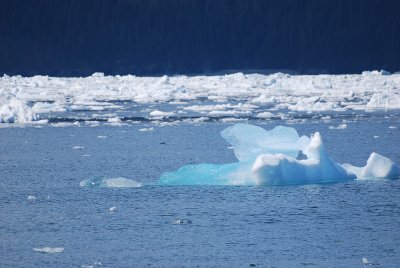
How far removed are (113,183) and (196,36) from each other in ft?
215

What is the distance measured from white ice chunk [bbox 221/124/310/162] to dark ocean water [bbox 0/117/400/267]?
86 centimetres

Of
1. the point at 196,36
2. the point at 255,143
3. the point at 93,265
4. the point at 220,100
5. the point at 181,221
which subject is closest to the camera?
the point at 93,265

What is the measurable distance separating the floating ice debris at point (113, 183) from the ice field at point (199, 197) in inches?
0.6

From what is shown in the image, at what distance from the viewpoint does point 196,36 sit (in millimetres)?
76188

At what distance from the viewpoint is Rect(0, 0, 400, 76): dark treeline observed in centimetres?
7262

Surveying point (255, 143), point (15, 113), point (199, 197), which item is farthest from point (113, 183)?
point (15, 113)

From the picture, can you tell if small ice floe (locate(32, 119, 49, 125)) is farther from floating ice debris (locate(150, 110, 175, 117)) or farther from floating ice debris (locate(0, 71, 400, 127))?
floating ice debris (locate(150, 110, 175, 117))

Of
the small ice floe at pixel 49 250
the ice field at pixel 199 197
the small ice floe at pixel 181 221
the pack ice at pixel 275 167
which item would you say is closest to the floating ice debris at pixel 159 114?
the ice field at pixel 199 197

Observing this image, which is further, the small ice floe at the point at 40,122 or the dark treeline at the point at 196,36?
the dark treeline at the point at 196,36

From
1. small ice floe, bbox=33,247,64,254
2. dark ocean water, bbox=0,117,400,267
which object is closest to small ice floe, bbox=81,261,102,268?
dark ocean water, bbox=0,117,400,267

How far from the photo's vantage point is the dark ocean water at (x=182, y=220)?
25.7 ft

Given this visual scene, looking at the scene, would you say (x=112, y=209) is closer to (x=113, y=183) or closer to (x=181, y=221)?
(x=181, y=221)

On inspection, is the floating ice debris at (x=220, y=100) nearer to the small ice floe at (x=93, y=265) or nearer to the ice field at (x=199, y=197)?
the ice field at (x=199, y=197)

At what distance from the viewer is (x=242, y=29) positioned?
247 feet
